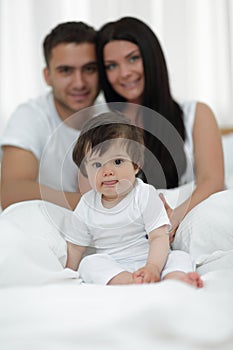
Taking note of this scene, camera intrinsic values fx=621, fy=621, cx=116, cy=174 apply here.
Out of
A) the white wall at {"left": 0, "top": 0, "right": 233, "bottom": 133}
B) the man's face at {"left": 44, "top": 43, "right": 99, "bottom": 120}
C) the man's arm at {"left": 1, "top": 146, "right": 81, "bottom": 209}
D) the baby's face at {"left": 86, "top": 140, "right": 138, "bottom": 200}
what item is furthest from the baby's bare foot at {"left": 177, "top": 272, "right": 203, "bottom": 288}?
the white wall at {"left": 0, "top": 0, "right": 233, "bottom": 133}

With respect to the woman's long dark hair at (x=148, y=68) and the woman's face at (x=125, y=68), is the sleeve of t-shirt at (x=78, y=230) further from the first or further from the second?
the woman's face at (x=125, y=68)

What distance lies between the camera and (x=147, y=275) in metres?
1.03

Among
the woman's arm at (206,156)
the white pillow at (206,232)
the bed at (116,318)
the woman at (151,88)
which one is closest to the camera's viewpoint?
the bed at (116,318)

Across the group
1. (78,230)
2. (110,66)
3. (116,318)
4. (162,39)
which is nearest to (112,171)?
(78,230)

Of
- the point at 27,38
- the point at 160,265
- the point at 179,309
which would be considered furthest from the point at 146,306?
the point at 27,38

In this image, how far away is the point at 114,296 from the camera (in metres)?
0.84

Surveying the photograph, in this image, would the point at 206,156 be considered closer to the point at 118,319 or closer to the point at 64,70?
the point at 64,70

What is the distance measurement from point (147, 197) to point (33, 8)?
190 cm

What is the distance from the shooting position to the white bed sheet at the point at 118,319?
77 cm

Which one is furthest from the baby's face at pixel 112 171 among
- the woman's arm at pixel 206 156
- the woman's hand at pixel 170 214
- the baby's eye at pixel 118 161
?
the woman's arm at pixel 206 156

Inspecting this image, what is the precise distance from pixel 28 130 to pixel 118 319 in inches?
50.6

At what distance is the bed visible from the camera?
773 mm

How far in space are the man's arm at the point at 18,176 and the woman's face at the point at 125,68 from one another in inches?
14.0

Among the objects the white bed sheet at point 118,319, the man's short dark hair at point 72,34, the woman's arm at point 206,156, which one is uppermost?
the man's short dark hair at point 72,34
